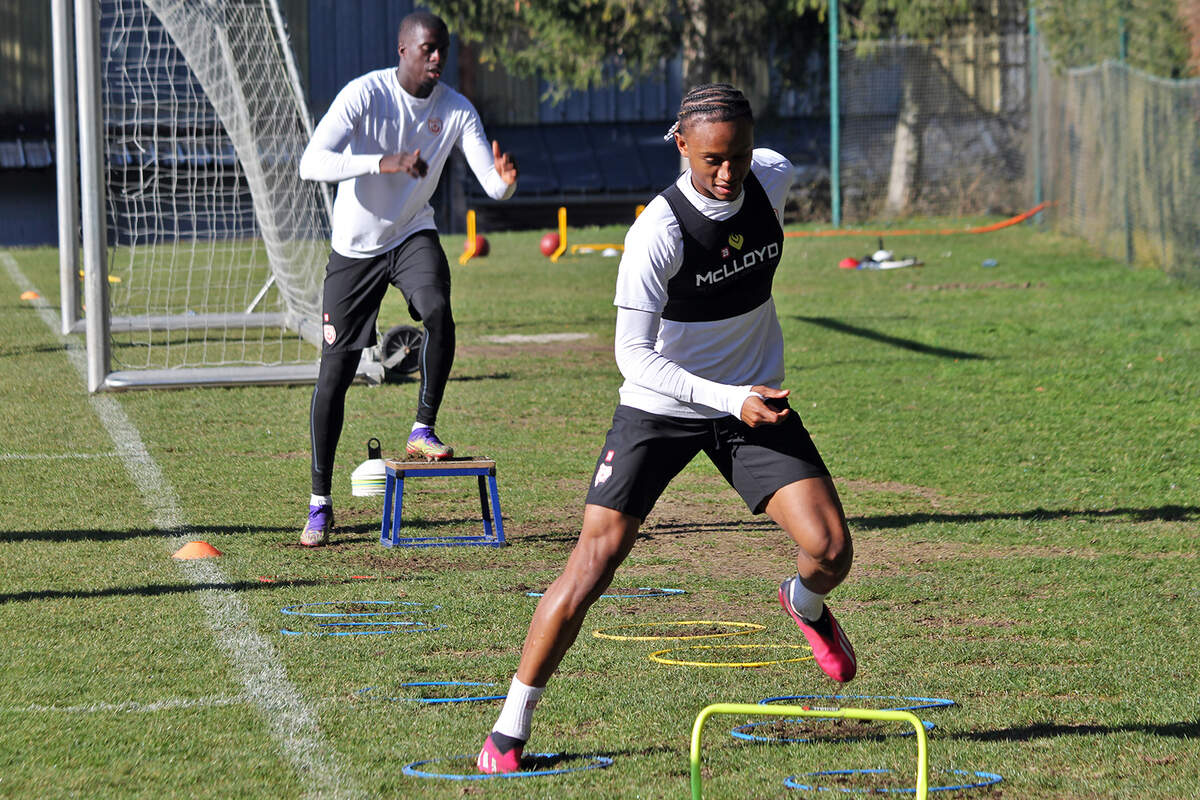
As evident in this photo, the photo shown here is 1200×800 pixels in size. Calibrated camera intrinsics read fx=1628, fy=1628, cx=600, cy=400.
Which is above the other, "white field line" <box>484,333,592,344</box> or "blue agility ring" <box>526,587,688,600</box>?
"blue agility ring" <box>526,587,688,600</box>

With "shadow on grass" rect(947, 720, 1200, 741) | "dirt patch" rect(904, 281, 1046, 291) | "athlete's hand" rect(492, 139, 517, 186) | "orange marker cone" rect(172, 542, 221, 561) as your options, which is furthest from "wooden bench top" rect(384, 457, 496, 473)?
"dirt patch" rect(904, 281, 1046, 291)

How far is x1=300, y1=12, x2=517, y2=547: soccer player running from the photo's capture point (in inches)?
312

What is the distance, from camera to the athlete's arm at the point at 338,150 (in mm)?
7754

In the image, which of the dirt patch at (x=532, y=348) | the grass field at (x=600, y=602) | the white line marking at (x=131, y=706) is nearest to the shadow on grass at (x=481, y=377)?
the grass field at (x=600, y=602)

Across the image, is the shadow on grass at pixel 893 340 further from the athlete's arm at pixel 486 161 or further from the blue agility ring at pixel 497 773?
the blue agility ring at pixel 497 773

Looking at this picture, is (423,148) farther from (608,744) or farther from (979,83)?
(979,83)

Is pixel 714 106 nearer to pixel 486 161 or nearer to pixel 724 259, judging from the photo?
pixel 724 259

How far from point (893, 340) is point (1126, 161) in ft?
24.8

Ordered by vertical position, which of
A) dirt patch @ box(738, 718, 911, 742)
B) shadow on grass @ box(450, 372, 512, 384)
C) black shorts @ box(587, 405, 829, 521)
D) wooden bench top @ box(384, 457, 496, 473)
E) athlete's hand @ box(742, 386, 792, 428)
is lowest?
shadow on grass @ box(450, 372, 512, 384)

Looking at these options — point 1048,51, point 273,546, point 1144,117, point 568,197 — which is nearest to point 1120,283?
point 1144,117

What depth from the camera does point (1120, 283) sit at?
65.3ft

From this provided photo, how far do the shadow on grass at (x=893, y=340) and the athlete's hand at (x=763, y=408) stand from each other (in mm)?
10183

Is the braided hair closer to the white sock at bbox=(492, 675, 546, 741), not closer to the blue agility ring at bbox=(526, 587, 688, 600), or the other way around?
the white sock at bbox=(492, 675, 546, 741)

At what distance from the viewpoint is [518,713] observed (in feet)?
15.1
